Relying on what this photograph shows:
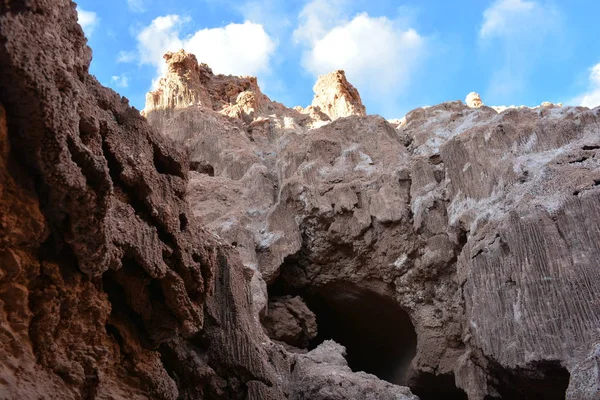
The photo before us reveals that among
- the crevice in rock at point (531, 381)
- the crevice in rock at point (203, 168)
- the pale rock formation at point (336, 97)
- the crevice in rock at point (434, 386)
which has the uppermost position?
the pale rock formation at point (336, 97)

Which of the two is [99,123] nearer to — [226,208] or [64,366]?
[64,366]

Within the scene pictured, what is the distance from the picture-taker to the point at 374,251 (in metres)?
13.5

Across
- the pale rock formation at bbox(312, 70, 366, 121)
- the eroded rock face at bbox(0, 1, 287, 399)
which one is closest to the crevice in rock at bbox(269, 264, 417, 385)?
the eroded rock face at bbox(0, 1, 287, 399)

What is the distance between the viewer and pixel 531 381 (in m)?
8.53

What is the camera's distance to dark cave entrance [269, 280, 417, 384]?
1391cm

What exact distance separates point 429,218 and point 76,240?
30.9ft

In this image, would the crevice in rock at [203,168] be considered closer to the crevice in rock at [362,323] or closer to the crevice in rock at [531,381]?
the crevice in rock at [362,323]

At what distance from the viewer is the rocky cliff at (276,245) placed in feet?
14.7

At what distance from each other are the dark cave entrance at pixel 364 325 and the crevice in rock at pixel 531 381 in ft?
13.7

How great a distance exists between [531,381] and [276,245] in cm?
678

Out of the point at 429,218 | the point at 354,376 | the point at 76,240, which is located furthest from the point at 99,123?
the point at 429,218

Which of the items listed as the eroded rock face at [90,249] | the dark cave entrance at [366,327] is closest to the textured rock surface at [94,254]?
the eroded rock face at [90,249]

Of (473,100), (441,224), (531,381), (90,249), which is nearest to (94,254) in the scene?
(90,249)

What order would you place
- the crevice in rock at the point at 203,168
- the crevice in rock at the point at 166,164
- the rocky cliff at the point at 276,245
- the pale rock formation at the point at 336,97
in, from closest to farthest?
the rocky cliff at the point at 276,245, the crevice in rock at the point at 166,164, the crevice in rock at the point at 203,168, the pale rock formation at the point at 336,97
